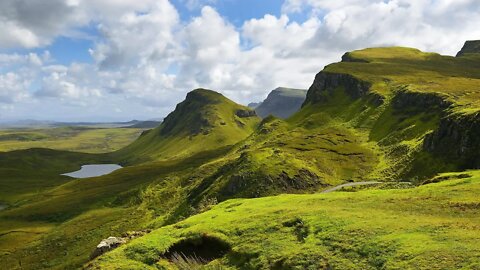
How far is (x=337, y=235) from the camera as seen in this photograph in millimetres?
37906

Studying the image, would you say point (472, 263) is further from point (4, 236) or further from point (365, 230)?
point (4, 236)

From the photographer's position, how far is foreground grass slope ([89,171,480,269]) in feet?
106

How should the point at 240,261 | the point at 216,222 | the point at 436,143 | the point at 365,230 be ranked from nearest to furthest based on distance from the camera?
the point at 365,230
the point at 240,261
the point at 216,222
the point at 436,143

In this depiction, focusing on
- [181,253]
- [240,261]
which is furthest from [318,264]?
[181,253]

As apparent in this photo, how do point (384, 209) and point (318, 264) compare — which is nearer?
point (318, 264)

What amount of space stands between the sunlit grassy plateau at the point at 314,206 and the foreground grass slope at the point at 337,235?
0.46ft

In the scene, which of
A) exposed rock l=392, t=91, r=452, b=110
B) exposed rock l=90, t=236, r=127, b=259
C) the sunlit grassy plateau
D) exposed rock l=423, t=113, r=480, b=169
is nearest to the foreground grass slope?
the sunlit grassy plateau

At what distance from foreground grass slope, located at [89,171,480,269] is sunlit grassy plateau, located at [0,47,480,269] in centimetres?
14

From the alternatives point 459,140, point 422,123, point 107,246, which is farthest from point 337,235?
point 422,123

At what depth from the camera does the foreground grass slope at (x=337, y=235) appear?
106 feet

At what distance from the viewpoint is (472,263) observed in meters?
28.2

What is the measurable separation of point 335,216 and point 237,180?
72.2 metres

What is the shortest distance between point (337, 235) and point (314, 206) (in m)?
11.1

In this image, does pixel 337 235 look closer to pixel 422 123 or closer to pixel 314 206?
pixel 314 206
